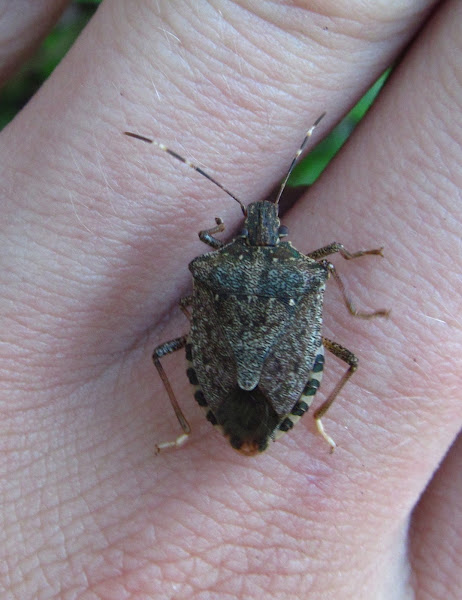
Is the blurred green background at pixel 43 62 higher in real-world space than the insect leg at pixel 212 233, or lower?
higher

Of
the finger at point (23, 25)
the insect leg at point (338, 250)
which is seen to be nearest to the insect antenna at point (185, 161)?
the insect leg at point (338, 250)

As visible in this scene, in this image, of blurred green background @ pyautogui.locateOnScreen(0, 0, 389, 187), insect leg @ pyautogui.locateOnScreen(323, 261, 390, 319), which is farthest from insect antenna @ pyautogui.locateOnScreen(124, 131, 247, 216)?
blurred green background @ pyautogui.locateOnScreen(0, 0, 389, 187)

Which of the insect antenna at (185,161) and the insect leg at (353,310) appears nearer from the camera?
the insect leg at (353,310)

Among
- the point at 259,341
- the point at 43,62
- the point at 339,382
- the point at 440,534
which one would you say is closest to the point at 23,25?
the point at 43,62

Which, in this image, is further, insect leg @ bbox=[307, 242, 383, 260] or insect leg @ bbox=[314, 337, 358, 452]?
insect leg @ bbox=[307, 242, 383, 260]

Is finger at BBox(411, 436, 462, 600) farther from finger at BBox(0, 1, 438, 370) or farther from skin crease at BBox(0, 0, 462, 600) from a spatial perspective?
finger at BBox(0, 1, 438, 370)

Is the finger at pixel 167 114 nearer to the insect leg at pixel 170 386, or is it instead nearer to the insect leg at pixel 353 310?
the insect leg at pixel 170 386

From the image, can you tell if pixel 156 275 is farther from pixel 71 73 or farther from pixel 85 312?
pixel 71 73
